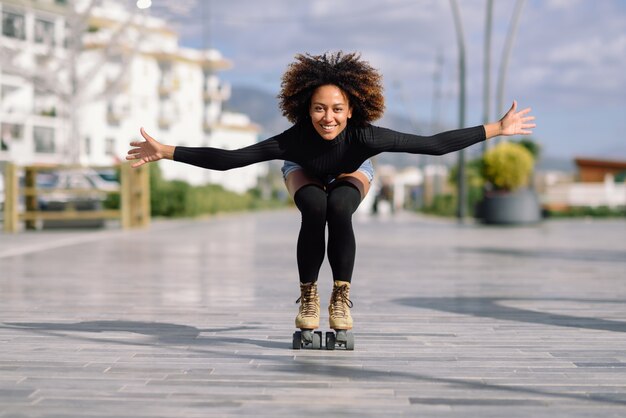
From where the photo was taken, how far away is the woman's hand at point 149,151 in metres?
4.93

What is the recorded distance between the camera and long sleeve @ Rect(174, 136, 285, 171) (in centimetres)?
490

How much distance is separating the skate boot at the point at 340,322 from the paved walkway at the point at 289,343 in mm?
85

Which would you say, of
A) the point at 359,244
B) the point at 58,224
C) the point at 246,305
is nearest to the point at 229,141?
the point at 58,224

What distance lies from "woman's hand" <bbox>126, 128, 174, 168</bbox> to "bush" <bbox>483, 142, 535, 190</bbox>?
→ 20.1m

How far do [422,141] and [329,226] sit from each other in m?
0.67

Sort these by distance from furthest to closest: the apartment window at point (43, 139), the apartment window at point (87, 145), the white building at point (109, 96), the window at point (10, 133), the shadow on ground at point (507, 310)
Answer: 1. the apartment window at point (87, 145)
2. the apartment window at point (43, 139)
3. the window at point (10, 133)
4. the white building at point (109, 96)
5. the shadow on ground at point (507, 310)

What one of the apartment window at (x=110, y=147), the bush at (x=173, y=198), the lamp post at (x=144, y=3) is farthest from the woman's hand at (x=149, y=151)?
the apartment window at (x=110, y=147)

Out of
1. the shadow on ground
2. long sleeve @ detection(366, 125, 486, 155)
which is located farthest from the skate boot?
the shadow on ground

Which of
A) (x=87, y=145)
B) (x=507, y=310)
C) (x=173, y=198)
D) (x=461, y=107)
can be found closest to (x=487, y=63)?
(x=461, y=107)

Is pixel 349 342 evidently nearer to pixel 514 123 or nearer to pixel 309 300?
pixel 309 300

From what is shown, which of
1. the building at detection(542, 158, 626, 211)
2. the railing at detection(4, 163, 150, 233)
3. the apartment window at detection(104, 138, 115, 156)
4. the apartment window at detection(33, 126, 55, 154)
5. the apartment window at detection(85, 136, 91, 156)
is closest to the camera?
the railing at detection(4, 163, 150, 233)

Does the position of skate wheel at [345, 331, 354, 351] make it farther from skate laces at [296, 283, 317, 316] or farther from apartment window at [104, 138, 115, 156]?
apartment window at [104, 138, 115, 156]

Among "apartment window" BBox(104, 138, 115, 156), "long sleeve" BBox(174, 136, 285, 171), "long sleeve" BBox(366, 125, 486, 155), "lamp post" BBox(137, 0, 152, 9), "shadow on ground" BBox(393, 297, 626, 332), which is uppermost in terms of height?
"apartment window" BBox(104, 138, 115, 156)

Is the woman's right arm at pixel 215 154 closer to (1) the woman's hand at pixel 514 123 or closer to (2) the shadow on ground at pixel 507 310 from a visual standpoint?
(1) the woman's hand at pixel 514 123
